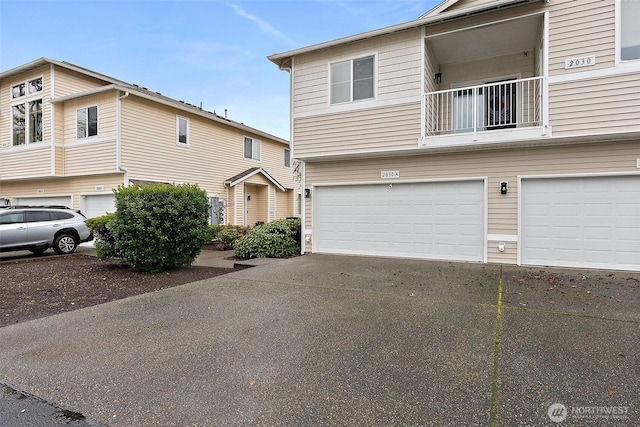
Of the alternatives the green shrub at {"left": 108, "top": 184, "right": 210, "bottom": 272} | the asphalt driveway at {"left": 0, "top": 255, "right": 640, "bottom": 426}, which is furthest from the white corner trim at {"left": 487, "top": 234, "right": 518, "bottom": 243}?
the green shrub at {"left": 108, "top": 184, "right": 210, "bottom": 272}

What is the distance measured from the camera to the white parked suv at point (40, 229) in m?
9.97

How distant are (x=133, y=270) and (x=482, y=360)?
7.75m

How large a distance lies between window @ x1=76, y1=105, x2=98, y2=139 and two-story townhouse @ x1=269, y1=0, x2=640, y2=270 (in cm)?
794

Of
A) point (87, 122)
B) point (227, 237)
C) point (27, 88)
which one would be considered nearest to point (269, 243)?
point (227, 237)

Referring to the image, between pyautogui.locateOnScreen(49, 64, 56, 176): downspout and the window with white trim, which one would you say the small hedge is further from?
the window with white trim

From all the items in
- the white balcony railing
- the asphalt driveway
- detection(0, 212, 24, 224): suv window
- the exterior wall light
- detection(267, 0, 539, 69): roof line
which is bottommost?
the asphalt driveway

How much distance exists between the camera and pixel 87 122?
13.2m

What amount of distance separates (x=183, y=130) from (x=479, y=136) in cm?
1261

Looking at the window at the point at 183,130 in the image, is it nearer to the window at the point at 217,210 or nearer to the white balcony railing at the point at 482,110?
the window at the point at 217,210

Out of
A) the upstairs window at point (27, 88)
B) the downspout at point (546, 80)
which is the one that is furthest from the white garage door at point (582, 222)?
the upstairs window at point (27, 88)

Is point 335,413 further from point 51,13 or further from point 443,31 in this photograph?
point 51,13

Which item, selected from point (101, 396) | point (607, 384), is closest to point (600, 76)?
point (607, 384)

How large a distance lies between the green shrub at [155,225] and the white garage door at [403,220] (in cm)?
382

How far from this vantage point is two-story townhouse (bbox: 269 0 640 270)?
7086 millimetres
